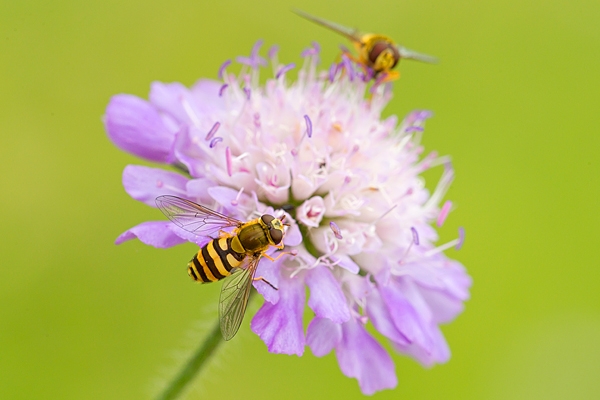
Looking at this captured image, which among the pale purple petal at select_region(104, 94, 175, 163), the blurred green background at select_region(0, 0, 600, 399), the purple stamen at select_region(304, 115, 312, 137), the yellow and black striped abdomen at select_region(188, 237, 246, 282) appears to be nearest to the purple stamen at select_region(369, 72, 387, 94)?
the purple stamen at select_region(304, 115, 312, 137)

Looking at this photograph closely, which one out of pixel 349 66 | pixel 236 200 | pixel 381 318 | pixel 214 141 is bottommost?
pixel 381 318

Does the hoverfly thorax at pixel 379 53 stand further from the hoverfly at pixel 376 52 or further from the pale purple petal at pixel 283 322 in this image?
the pale purple petal at pixel 283 322

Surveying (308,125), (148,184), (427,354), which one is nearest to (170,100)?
(148,184)

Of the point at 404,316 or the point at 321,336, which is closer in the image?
the point at 321,336

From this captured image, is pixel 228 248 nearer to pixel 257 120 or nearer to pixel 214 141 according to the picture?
pixel 214 141

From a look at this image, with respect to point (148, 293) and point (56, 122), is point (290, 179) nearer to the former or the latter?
point (148, 293)
